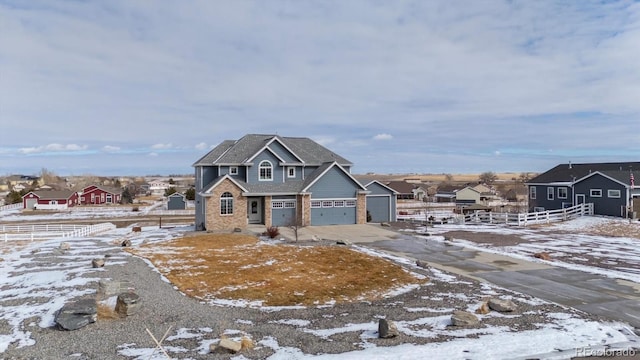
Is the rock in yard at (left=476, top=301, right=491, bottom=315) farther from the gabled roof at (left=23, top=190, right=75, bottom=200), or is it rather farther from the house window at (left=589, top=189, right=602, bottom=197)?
the gabled roof at (left=23, top=190, right=75, bottom=200)

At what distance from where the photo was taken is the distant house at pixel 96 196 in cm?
8019

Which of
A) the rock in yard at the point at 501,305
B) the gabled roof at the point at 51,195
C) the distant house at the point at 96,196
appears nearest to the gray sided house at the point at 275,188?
the rock in yard at the point at 501,305

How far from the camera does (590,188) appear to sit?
123ft

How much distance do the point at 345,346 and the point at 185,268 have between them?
33.9 ft

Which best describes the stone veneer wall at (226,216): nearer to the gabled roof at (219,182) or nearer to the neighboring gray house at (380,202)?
the gabled roof at (219,182)

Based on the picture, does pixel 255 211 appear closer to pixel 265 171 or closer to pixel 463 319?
pixel 265 171

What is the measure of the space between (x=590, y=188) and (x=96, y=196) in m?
79.6

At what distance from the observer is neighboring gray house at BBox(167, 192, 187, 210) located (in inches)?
2707

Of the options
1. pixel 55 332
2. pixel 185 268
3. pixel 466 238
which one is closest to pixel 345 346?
pixel 55 332

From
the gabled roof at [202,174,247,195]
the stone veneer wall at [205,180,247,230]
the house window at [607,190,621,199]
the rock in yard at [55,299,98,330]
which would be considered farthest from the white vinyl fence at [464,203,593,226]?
→ the rock in yard at [55,299,98,330]

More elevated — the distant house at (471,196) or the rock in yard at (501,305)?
the distant house at (471,196)

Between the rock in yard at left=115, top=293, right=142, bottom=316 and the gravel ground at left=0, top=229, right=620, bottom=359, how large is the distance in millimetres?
183

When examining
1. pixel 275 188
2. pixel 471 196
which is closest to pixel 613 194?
pixel 275 188

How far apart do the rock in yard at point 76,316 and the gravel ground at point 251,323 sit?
19 cm
